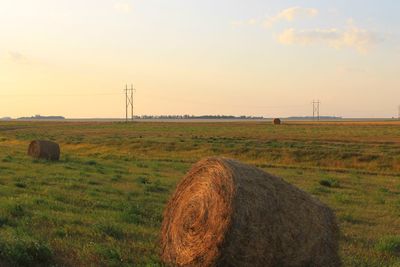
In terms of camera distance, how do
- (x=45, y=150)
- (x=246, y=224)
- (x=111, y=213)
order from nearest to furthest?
(x=246, y=224) < (x=111, y=213) < (x=45, y=150)

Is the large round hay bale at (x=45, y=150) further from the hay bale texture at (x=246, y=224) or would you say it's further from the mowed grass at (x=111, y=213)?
the hay bale texture at (x=246, y=224)

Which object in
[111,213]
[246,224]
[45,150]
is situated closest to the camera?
[246,224]

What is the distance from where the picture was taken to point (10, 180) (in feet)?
57.5

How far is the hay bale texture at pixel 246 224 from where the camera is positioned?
23.1 feet

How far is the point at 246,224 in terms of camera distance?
704 cm

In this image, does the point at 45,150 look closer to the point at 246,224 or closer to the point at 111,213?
the point at 111,213

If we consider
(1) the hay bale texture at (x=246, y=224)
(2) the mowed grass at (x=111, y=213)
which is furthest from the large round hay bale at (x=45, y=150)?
(1) the hay bale texture at (x=246, y=224)

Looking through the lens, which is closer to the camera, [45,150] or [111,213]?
[111,213]

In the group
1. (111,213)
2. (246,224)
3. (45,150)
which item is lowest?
(111,213)

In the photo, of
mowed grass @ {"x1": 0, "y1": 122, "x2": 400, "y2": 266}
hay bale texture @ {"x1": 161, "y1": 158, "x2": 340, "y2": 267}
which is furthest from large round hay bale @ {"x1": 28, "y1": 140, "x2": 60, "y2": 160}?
hay bale texture @ {"x1": 161, "y1": 158, "x2": 340, "y2": 267}

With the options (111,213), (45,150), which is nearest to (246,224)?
(111,213)

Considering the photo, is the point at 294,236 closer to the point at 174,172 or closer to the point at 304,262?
the point at 304,262

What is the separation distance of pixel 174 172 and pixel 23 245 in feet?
53.0

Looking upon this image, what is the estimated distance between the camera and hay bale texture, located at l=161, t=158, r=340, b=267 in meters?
7.04
